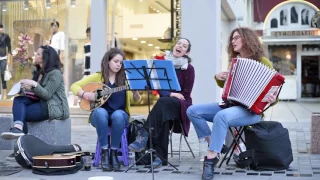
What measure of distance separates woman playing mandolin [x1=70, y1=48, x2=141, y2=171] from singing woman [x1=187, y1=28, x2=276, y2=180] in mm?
860

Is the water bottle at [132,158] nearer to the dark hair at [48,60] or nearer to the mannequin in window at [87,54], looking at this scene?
the dark hair at [48,60]

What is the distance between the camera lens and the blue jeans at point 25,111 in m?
6.50

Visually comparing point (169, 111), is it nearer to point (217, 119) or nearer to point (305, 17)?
point (217, 119)

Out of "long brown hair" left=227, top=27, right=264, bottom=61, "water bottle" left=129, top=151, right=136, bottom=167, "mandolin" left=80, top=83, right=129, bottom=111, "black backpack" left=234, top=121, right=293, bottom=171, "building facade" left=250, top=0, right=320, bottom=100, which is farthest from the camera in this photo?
"building facade" left=250, top=0, right=320, bottom=100

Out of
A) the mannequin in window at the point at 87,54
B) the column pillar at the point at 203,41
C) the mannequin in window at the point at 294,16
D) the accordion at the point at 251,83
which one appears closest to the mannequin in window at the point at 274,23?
the mannequin in window at the point at 294,16

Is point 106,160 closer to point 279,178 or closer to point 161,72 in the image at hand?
point 161,72

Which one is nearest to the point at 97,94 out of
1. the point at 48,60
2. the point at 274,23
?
the point at 48,60

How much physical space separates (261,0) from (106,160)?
778 inches

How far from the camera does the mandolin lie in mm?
5961

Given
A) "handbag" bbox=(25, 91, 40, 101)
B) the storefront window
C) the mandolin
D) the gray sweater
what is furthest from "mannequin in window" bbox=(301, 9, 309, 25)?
Result: the mandolin

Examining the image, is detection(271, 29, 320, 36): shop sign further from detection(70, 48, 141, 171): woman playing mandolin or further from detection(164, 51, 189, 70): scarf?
detection(70, 48, 141, 171): woman playing mandolin

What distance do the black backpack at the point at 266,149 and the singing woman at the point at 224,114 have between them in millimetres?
168

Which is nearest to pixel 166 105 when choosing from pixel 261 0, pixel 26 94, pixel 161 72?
pixel 161 72

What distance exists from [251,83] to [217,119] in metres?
0.54
